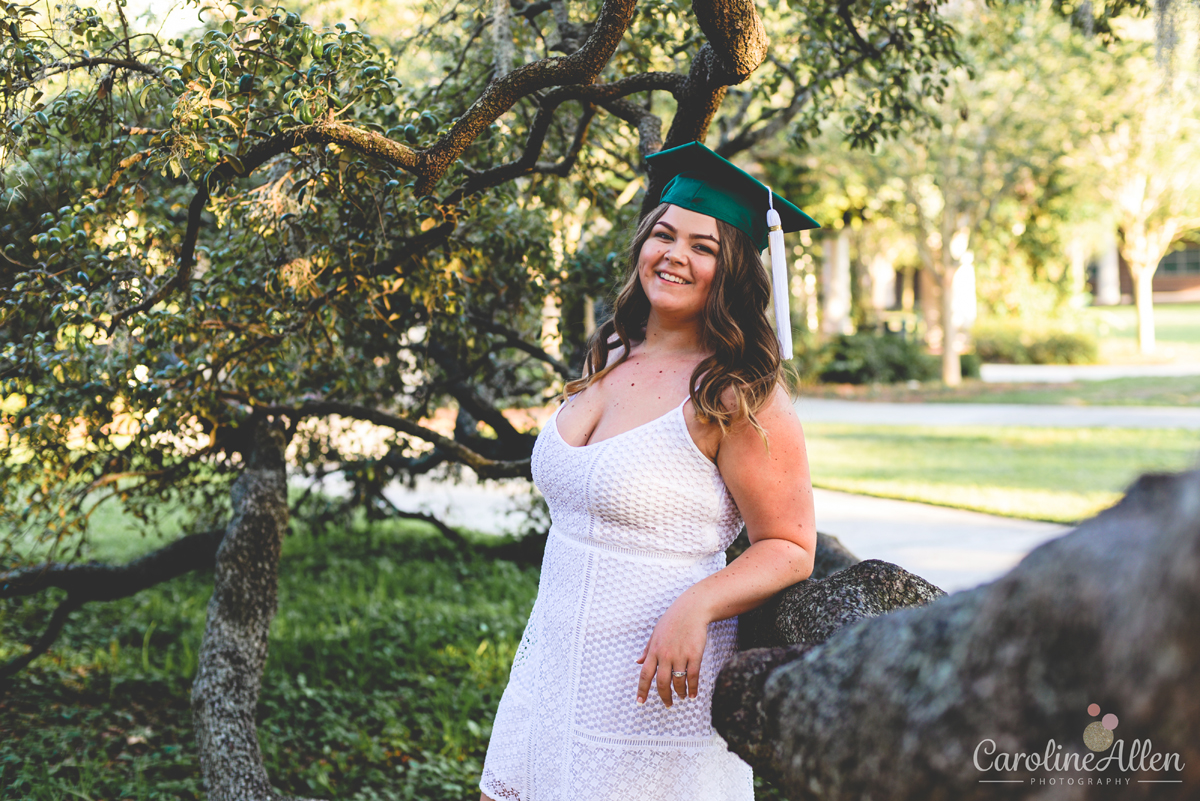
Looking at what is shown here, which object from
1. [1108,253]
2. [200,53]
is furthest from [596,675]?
[1108,253]

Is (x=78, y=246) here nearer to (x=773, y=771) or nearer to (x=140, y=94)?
(x=140, y=94)

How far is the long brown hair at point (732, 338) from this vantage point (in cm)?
178

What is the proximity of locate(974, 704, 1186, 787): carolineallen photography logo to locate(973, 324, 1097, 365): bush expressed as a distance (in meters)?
23.7

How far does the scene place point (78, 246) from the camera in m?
3.12

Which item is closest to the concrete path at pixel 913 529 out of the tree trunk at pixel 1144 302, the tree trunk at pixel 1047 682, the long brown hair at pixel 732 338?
the long brown hair at pixel 732 338

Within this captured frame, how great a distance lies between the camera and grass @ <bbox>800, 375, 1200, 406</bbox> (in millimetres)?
15234

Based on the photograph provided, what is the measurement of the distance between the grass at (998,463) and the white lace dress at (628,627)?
6.56 meters

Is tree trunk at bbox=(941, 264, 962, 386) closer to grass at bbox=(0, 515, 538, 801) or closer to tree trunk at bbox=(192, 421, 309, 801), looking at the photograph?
grass at bbox=(0, 515, 538, 801)

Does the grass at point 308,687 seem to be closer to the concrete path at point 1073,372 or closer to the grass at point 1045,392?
the grass at point 1045,392

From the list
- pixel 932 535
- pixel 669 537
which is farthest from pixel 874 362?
pixel 669 537

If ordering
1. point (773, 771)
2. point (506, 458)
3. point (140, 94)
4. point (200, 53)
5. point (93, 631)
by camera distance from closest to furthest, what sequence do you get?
point (773, 771)
point (200, 53)
point (140, 94)
point (506, 458)
point (93, 631)

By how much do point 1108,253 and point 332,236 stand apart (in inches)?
1613

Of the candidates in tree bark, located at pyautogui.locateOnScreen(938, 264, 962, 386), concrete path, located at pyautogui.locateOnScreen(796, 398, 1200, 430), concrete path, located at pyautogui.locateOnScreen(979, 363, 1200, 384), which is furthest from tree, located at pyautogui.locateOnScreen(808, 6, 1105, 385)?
concrete path, located at pyautogui.locateOnScreen(796, 398, 1200, 430)

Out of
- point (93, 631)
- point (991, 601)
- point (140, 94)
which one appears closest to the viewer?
point (991, 601)
